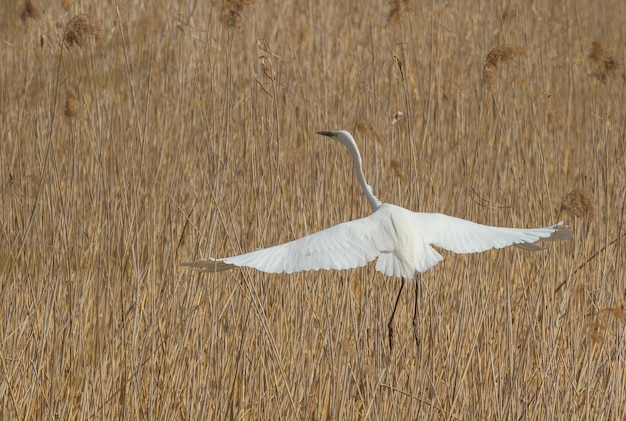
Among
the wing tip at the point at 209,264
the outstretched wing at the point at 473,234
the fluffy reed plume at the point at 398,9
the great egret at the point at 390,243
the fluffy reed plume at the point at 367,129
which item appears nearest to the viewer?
the wing tip at the point at 209,264

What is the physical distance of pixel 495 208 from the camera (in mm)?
2998

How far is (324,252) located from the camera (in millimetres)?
1972

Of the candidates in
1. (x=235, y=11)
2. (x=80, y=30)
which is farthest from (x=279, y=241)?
(x=80, y=30)

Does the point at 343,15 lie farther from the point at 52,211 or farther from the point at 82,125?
the point at 52,211

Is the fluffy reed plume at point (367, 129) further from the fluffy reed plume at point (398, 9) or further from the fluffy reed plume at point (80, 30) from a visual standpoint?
the fluffy reed plume at point (80, 30)

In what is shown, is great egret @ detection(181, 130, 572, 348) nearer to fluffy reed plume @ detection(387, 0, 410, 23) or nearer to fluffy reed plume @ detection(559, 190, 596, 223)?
fluffy reed plume @ detection(559, 190, 596, 223)

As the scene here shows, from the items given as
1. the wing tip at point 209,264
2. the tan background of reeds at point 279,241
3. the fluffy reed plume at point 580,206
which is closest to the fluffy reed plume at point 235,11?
the tan background of reeds at point 279,241

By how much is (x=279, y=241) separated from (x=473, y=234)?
747 millimetres

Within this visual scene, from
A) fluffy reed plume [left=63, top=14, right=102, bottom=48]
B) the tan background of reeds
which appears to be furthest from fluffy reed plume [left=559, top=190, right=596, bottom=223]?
fluffy reed plume [left=63, top=14, right=102, bottom=48]

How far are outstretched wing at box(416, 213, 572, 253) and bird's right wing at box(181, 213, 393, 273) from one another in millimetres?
132

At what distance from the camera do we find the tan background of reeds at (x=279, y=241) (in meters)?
2.15

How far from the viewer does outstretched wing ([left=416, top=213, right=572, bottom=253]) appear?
208 cm

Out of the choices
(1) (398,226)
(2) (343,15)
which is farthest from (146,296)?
(2) (343,15)

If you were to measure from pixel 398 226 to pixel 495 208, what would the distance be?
987mm
